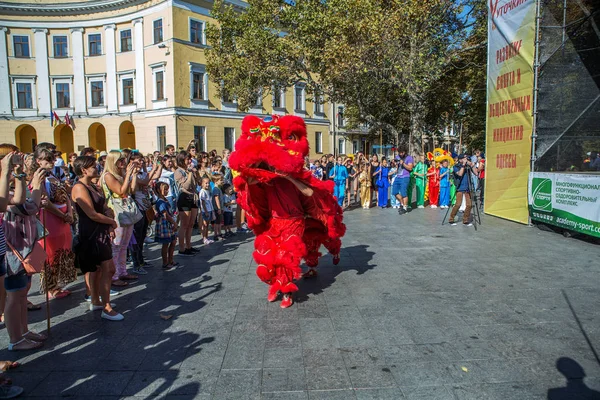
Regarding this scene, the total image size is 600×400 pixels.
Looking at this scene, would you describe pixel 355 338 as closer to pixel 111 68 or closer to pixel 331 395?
pixel 331 395

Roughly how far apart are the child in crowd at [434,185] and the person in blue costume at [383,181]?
54.1 inches

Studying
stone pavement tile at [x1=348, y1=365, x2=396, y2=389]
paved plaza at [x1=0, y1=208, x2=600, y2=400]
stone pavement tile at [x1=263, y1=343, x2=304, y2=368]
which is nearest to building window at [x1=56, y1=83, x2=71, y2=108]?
paved plaza at [x1=0, y1=208, x2=600, y2=400]

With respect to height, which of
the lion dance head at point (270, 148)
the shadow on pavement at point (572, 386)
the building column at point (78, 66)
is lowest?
the shadow on pavement at point (572, 386)

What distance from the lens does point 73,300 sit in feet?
17.3

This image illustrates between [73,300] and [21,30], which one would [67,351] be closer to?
[73,300]

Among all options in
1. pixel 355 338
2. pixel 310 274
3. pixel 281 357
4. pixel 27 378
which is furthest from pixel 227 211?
pixel 27 378

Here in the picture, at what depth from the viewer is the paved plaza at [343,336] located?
3182mm

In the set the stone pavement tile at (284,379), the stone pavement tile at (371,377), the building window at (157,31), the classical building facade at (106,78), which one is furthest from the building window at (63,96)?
the stone pavement tile at (371,377)

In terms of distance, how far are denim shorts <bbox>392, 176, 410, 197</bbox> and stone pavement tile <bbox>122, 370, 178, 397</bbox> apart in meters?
10.7

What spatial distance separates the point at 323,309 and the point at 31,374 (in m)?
2.83

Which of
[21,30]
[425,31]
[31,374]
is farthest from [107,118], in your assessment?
[31,374]

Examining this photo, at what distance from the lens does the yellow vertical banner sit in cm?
997

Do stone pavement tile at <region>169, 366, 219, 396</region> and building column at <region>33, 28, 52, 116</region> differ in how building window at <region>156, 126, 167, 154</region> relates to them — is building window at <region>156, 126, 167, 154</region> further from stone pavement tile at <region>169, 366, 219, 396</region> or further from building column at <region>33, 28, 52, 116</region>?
stone pavement tile at <region>169, 366, 219, 396</region>

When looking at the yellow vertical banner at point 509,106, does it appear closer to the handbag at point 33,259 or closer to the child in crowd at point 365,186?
the child in crowd at point 365,186
